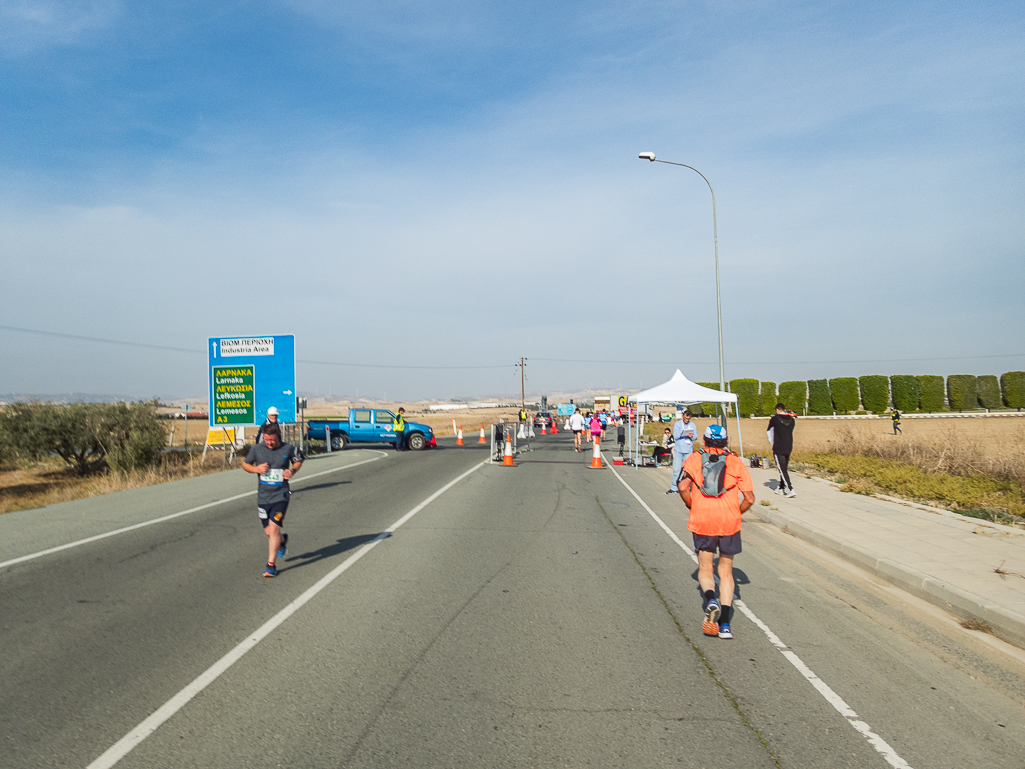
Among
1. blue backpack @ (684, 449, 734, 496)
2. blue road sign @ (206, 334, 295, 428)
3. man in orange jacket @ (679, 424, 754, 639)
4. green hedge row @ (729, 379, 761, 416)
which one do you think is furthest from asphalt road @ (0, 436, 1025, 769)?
green hedge row @ (729, 379, 761, 416)

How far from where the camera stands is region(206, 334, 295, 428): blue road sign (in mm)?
24141

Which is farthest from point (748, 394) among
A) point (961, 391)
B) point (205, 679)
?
point (205, 679)

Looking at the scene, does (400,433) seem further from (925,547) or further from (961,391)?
(961,391)

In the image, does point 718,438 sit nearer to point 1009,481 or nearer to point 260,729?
point 260,729

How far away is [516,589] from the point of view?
7180 mm

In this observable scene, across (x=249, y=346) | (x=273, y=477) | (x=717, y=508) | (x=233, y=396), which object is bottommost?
(x=717, y=508)

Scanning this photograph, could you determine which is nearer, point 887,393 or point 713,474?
point 713,474

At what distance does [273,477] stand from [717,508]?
4.77m

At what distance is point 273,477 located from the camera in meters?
7.79

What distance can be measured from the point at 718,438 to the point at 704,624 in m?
1.57

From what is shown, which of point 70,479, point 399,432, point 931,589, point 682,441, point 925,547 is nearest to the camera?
A: point 931,589

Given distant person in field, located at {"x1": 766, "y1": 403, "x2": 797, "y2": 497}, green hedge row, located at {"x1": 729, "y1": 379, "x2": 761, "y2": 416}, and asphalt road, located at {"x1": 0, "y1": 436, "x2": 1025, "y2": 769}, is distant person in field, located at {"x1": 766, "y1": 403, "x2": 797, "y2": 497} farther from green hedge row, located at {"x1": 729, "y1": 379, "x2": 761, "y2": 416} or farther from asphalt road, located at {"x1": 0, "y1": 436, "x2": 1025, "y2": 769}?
green hedge row, located at {"x1": 729, "y1": 379, "x2": 761, "y2": 416}

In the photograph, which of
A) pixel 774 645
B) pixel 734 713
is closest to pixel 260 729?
pixel 734 713

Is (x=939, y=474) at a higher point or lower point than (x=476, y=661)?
higher
